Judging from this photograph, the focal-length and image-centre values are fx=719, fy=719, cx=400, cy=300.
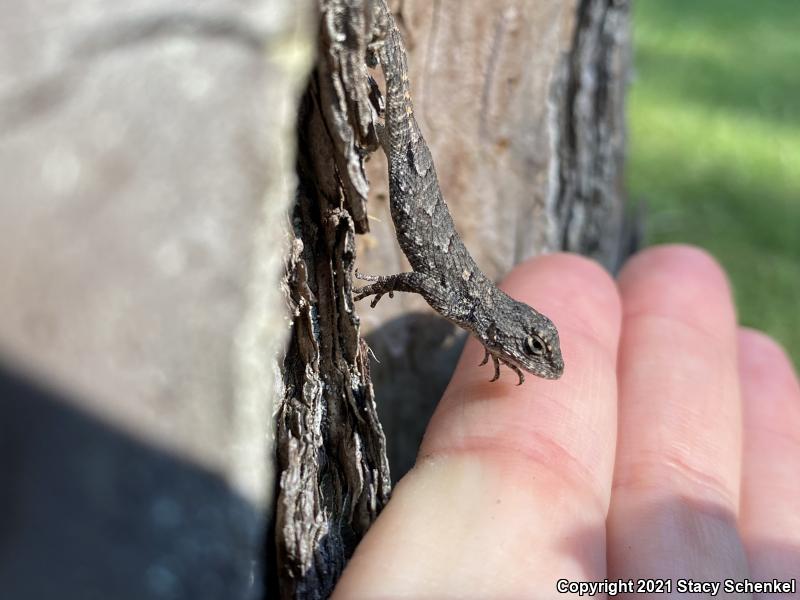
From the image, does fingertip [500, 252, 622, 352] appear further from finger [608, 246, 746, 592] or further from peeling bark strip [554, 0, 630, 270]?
peeling bark strip [554, 0, 630, 270]

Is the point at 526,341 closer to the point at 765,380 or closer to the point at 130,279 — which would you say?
the point at 765,380

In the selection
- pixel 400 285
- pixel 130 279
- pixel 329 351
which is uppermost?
pixel 130 279

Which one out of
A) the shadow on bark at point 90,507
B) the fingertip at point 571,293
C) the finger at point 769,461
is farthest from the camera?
the fingertip at point 571,293

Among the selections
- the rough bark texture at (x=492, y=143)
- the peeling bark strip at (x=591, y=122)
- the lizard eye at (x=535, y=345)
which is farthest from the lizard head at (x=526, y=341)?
the peeling bark strip at (x=591, y=122)

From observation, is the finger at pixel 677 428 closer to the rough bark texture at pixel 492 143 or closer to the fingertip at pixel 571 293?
the fingertip at pixel 571 293

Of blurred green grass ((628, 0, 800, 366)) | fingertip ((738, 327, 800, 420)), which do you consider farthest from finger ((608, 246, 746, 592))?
blurred green grass ((628, 0, 800, 366))

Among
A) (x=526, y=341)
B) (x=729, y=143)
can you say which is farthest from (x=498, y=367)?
(x=729, y=143)

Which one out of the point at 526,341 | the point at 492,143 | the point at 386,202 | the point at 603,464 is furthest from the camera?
the point at 492,143
